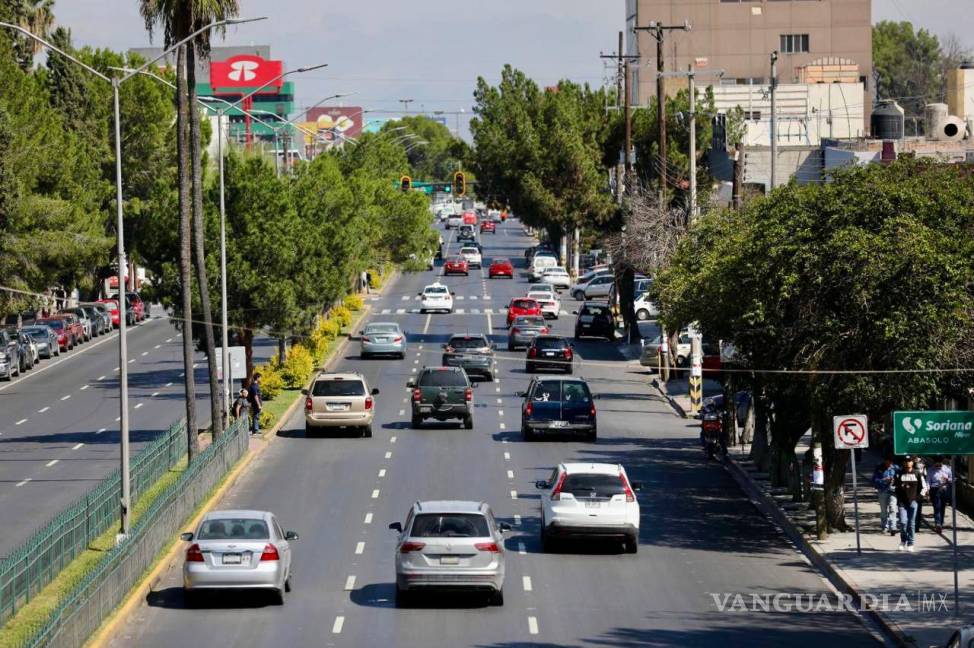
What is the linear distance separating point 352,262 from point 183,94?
32078mm

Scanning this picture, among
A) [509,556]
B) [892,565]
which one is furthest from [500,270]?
[892,565]

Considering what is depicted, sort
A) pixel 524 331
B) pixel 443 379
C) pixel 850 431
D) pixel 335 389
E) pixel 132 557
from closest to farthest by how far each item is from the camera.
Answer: pixel 132 557, pixel 850 431, pixel 335 389, pixel 443 379, pixel 524 331

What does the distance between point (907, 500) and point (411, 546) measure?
34.9 ft

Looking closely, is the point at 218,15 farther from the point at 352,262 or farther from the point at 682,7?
the point at 682,7

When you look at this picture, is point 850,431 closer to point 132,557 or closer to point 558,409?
point 132,557

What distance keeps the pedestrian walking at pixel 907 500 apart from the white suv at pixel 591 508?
16.3ft

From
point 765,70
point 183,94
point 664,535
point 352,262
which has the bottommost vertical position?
point 664,535

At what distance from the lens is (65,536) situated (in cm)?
2817

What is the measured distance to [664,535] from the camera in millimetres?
33188

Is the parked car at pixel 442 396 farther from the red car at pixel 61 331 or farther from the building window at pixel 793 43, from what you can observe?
the building window at pixel 793 43

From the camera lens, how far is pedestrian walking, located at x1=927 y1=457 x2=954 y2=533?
32.5 meters

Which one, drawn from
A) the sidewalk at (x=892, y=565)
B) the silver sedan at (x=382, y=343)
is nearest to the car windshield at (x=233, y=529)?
the sidewalk at (x=892, y=565)

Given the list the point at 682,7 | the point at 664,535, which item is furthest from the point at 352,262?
the point at 682,7

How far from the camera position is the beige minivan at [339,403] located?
4731cm
